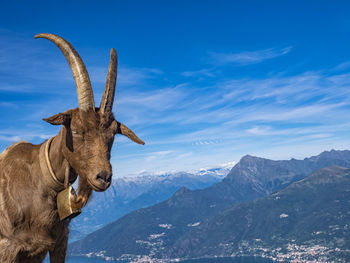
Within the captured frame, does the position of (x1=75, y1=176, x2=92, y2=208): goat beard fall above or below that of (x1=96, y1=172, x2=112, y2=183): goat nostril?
below

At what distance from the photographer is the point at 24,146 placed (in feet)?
19.7

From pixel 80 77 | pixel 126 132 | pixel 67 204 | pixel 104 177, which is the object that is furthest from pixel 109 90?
pixel 67 204

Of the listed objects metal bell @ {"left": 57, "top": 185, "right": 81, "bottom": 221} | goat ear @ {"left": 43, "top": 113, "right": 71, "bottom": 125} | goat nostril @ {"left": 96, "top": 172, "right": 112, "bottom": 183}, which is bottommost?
metal bell @ {"left": 57, "top": 185, "right": 81, "bottom": 221}

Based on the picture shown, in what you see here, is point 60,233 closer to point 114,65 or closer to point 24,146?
point 24,146

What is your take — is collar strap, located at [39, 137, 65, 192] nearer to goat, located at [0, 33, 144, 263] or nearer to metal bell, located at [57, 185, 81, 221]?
goat, located at [0, 33, 144, 263]

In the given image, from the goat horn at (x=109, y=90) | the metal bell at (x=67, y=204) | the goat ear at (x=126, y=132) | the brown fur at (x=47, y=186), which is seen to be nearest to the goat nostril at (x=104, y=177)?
the brown fur at (x=47, y=186)

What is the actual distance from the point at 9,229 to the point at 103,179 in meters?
1.84

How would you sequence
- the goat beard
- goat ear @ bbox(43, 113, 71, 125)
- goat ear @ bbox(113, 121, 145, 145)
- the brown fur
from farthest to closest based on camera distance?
goat ear @ bbox(113, 121, 145, 145)
the goat beard
the brown fur
goat ear @ bbox(43, 113, 71, 125)

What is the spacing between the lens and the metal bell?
4832mm

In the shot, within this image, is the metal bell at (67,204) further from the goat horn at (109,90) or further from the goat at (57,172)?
the goat horn at (109,90)

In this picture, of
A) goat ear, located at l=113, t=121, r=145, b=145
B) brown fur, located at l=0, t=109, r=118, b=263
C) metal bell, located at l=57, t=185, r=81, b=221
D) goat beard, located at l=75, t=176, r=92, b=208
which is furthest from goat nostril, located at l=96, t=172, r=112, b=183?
goat ear, located at l=113, t=121, r=145, b=145

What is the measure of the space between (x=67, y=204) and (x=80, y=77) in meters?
1.78

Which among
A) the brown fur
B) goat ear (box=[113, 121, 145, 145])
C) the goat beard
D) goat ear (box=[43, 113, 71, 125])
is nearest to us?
goat ear (box=[43, 113, 71, 125])

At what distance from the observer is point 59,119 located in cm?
454
